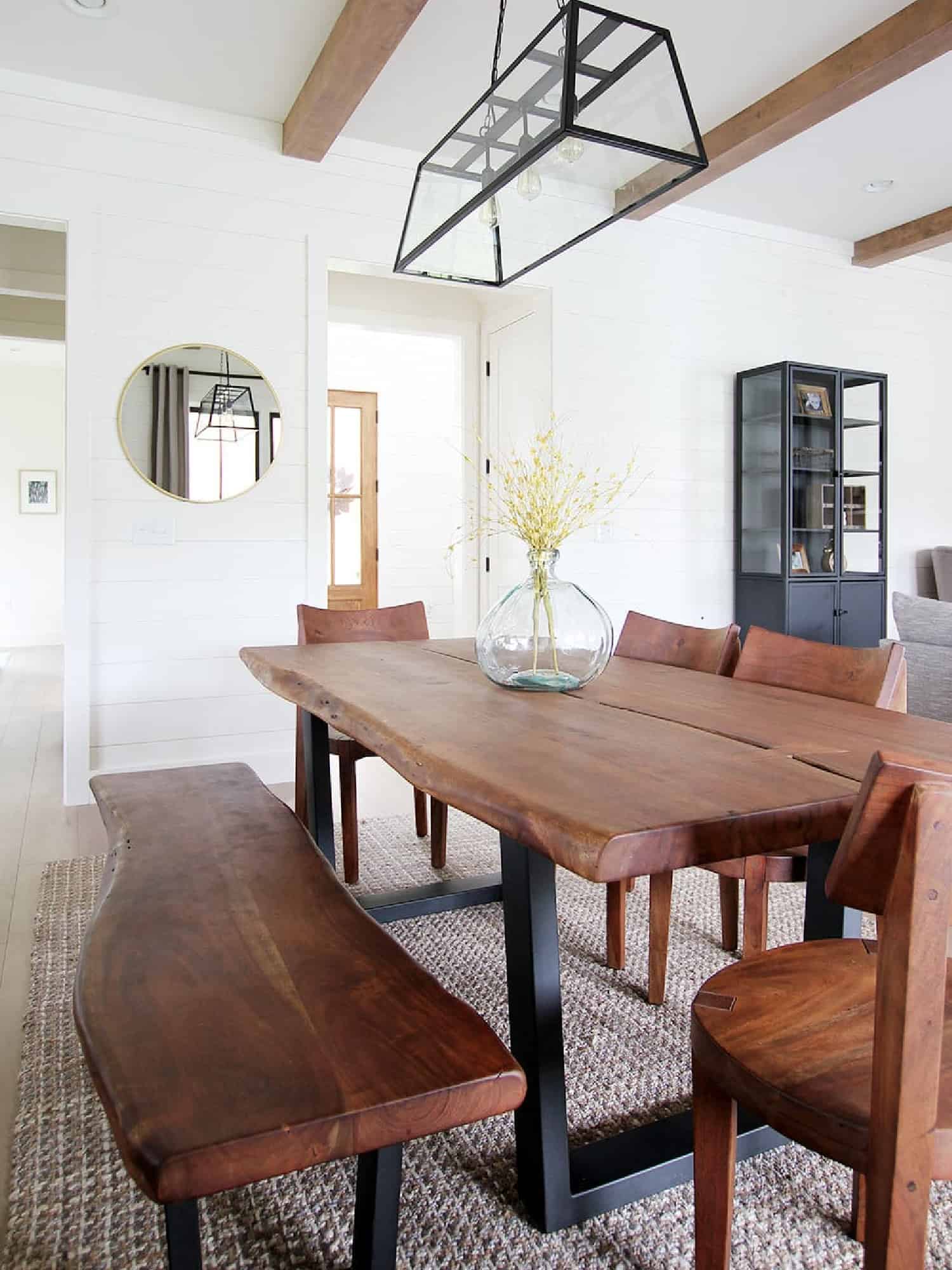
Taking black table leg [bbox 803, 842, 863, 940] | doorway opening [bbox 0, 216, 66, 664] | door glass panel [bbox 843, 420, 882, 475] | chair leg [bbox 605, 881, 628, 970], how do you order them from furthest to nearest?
doorway opening [bbox 0, 216, 66, 664]
door glass panel [bbox 843, 420, 882, 475]
chair leg [bbox 605, 881, 628, 970]
black table leg [bbox 803, 842, 863, 940]

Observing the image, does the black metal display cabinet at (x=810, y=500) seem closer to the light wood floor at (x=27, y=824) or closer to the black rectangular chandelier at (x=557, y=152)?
the light wood floor at (x=27, y=824)

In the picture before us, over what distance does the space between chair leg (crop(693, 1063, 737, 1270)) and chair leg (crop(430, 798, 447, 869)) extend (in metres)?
1.68

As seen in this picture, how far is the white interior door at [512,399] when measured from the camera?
4.93 metres

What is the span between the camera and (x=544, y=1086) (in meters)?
1.35

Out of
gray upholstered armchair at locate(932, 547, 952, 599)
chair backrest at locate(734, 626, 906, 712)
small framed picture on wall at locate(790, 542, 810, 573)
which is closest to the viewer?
chair backrest at locate(734, 626, 906, 712)

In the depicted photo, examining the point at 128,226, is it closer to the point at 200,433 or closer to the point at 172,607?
the point at 200,433

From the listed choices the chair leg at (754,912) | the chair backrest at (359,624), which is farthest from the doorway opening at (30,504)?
the chair leg at (754,912)

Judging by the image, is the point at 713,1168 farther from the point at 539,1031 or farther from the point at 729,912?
the point at 729,912

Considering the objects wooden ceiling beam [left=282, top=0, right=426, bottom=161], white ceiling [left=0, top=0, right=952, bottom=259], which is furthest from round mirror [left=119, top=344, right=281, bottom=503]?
white ceiling [left=0, top=0, right=952, bottom=259]

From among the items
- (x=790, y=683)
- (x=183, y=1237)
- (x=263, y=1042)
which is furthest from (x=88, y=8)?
(x=183, y=1237)

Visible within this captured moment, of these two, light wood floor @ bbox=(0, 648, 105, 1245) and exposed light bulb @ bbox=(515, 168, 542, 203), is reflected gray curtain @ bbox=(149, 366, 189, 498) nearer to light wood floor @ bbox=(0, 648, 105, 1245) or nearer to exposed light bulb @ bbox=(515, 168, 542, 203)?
→ light wood floor @ bbox=(0, 648, 105, 1245)

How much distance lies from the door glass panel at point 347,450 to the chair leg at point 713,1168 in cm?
645

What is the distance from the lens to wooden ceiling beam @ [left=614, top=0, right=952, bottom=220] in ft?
10.3

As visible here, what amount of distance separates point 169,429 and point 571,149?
247cm
